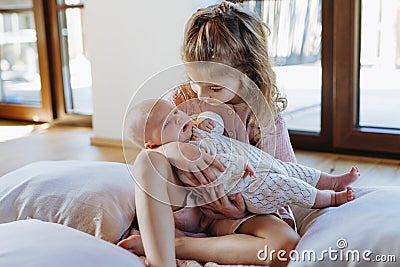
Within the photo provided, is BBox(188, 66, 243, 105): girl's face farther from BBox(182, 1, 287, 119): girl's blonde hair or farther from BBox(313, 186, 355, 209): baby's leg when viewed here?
BBox(313, 186, 355, 209): baby's leg

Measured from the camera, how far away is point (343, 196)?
1229 millimetres

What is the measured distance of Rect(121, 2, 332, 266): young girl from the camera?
1078 millimetres

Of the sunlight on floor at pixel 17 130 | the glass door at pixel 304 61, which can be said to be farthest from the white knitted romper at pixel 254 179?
the sunlight on floor at pixel 17 130

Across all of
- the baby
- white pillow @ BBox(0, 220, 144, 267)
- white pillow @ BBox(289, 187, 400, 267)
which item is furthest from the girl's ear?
white pillow @ BBox(289, 187, 400, 267)

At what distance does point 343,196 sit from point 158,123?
0.44 m

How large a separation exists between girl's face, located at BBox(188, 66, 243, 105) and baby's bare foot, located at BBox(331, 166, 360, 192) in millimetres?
302

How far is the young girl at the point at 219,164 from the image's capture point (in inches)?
42.4

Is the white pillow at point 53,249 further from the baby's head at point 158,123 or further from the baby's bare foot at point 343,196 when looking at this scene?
the baby's bare foot at point 343,196

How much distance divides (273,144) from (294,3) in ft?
4.72

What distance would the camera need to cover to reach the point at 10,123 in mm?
3539

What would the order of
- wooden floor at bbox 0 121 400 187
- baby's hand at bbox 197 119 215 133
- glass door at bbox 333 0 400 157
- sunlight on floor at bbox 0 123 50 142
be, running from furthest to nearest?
sunlight on floor at bbox 0 123 50 142 → glass door at bbox 333 0 400 157 → wooden floor at bbox 0 121 400 187 → baby's hand at bbox 197 119 215 133

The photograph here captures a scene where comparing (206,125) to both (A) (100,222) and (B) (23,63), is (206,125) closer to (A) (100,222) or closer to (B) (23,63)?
(A) (100,222)

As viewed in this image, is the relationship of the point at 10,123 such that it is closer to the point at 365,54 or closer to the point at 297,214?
the point at 365,54

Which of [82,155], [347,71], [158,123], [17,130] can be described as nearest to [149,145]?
[158,123]
